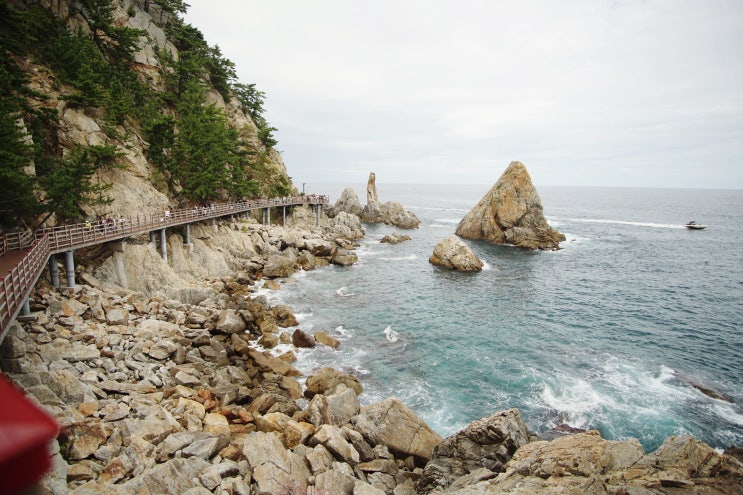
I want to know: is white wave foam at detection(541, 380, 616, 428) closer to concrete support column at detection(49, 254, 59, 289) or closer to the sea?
the sea

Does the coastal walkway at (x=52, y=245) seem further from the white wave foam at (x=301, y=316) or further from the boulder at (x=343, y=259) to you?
the boulder at (x=343, y=259)

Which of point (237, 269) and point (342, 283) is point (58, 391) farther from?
point (342, 283)

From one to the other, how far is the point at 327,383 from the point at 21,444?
72.2ft

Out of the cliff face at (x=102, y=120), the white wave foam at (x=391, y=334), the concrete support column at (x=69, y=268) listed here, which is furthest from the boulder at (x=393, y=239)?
the concrete support column at (x=69, y=268)

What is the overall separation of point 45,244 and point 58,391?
40.9 ft

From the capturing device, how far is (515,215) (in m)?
72.6

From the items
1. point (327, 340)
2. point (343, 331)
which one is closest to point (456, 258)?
point (343, 331)

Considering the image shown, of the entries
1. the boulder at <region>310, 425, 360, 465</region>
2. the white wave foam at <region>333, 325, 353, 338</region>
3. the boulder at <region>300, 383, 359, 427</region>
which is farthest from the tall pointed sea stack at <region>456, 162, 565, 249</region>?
the boulder at <region>310, 425, 360, 465</region>

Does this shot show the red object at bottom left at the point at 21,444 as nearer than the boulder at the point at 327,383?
Yes

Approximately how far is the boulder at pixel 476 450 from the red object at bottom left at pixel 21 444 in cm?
1638

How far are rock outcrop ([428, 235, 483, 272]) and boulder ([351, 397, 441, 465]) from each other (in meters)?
35.6

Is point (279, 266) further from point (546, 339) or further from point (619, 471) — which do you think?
point (619, 471)

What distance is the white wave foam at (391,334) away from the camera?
30.7 meters

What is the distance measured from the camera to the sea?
2203 centimetres
